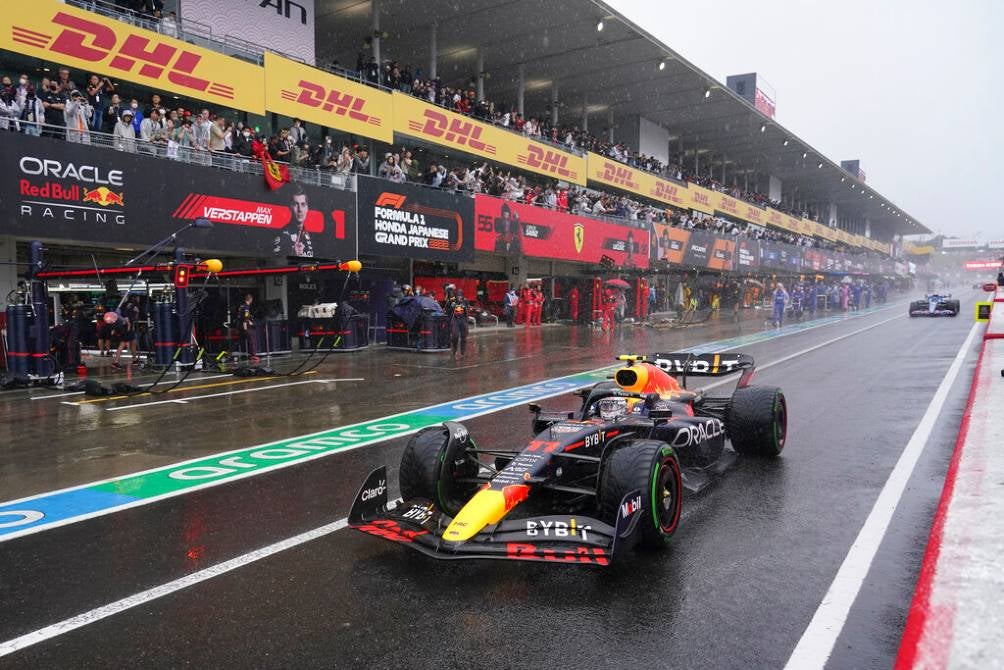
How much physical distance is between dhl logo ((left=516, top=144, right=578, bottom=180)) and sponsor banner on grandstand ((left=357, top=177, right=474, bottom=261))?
5.76m

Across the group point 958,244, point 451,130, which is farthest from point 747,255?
point 958,244

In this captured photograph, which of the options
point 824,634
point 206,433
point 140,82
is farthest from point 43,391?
point 824,634

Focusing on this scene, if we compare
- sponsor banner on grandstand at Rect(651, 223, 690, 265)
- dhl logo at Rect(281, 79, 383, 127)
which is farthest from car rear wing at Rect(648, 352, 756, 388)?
sponsor banner on grandstand at Rect(651, 223, 690, 265)

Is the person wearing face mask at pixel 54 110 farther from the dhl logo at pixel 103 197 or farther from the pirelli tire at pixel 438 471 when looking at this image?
the pirelli tire at pixel 438 471

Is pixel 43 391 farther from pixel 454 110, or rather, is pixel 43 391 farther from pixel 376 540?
pixel 454 110

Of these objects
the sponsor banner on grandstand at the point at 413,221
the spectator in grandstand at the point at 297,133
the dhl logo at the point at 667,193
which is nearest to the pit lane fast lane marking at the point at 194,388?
the sponsor banner on grandstand at the point at 413,221

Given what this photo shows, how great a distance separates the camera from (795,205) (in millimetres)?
75312

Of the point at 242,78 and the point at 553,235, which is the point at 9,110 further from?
the point at 553,235

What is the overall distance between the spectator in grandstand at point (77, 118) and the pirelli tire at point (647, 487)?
13.9 meters

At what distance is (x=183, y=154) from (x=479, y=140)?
12.9 meters

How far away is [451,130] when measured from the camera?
2505 cm

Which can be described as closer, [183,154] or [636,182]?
[183,154]

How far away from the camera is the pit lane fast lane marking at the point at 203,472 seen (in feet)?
18.3

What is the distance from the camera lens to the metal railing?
13.7 m
